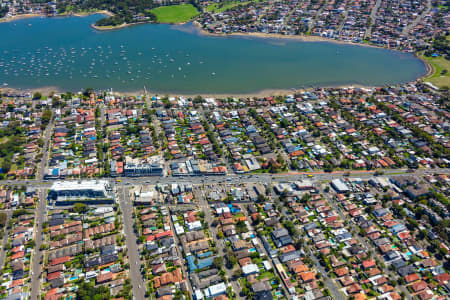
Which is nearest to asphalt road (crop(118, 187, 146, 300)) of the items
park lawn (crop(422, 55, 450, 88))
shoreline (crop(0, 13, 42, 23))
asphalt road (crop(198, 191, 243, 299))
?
asphalt road (crop(198, 191, 243, 299))

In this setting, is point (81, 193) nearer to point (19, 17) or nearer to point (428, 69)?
point (428, 69)

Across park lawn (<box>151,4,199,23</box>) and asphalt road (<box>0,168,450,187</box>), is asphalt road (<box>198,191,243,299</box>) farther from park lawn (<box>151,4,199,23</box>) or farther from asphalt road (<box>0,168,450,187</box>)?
park lawn (<box>151,4,199,23</box>)

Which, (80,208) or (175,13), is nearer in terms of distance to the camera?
(80,208)

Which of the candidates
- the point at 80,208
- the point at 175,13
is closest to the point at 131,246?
the point at 80,208

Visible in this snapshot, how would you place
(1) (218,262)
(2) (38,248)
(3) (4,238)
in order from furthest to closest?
(3) (4,238) → (2) (38,248) → (1) (218,262)

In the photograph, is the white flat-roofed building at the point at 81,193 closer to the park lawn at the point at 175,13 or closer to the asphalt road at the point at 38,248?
the asphalt road at the point at 38,248

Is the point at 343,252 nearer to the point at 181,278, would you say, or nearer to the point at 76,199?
the point at 181,278
